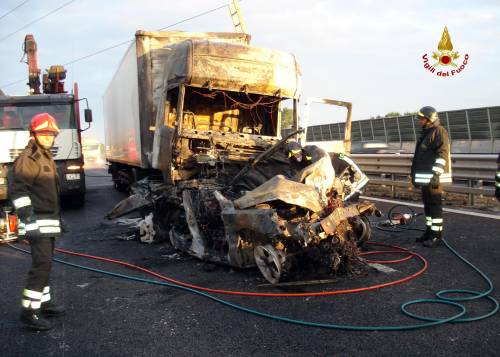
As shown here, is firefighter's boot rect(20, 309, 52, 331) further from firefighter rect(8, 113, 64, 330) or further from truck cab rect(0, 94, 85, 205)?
truck cab rect(0, 94, 85, 205)

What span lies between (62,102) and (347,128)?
275 inches

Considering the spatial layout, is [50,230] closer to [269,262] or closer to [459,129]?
[269,262]

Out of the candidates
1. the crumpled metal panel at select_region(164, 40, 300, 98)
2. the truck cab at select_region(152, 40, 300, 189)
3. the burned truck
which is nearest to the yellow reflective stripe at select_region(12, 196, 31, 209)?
the burned truck

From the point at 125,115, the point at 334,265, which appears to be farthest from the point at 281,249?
the point at 125,115

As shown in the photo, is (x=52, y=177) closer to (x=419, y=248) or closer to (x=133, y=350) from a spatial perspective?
(x=133, y=350)

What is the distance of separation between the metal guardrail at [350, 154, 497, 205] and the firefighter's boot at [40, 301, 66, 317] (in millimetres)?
7381

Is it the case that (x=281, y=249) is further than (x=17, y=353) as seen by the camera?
Yes

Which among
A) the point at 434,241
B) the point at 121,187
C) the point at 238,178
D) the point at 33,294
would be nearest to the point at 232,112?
the point at 238,178

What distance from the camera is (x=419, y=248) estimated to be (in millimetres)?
6113

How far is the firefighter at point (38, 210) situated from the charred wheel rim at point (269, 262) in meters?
1.91

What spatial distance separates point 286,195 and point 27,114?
8.33 meters

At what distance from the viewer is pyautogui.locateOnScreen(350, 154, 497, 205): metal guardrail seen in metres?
8.73

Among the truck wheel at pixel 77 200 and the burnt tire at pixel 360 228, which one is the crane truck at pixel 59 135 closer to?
the truck wheel at pixel 77 200

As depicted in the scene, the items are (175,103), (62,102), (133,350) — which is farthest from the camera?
(62,102)
